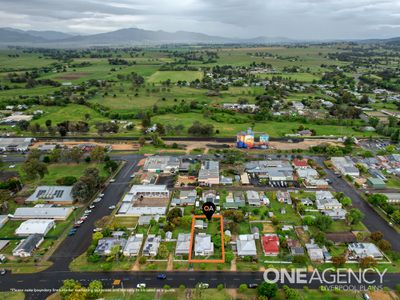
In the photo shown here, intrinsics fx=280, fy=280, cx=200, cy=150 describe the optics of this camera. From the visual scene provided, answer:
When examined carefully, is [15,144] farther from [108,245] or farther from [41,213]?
[108,245]

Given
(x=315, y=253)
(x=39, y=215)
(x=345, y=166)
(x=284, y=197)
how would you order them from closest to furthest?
(x=315, y=253) < (x=39, y=215) < (x=284, y=197) < (x=345, y=166)

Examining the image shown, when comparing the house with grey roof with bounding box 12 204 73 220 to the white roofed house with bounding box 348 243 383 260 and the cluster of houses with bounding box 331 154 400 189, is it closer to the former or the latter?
the white roofed house with bounding box 348 243 383 260

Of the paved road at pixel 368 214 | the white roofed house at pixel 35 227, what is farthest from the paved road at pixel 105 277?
the white roofed house at pixel 35 227

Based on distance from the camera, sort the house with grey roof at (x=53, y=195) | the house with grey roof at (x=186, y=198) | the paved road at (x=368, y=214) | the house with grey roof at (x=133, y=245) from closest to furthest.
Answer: the house with grey roof at (x=133, y=245)
the paved road at (x=368, y=214)
the house with grey roof at (x=186, y=198)
the house with grey roof at (x=53, y=195)

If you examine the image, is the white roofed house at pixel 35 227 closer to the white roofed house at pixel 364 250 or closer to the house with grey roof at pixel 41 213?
the house with grey roof at pixel 41 213

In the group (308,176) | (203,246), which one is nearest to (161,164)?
(203,246)

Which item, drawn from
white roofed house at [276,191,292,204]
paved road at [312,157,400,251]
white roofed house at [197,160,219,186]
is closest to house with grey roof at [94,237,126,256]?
white roofed house at [197,160,219,186]
